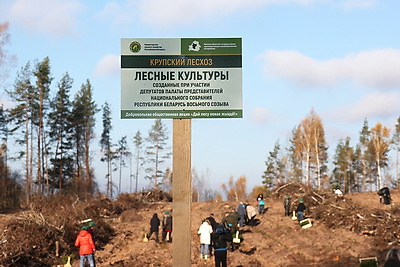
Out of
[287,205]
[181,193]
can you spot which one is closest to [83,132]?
[287,205]

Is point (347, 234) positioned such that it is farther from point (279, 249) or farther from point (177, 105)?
point (177, 105)

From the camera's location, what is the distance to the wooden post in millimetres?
7305

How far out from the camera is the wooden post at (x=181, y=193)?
7.30 m

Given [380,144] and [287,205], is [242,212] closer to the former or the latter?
[287,205]

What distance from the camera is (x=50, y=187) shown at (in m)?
56.4

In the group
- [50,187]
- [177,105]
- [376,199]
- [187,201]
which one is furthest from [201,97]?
[50,187]

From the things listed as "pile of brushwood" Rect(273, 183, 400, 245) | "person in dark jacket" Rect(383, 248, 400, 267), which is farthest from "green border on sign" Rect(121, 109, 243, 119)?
"pile of brushwood" Rect(273, 183, 400, 245)

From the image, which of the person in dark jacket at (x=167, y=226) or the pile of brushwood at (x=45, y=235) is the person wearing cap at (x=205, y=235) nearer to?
the person in dark jacket at (x=167, y=226)

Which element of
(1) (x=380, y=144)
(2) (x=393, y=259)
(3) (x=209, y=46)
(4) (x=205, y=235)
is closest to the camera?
(3) (x=209, y=46)

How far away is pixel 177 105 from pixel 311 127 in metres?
68.3

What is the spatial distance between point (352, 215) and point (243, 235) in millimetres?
5831

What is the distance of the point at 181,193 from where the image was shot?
7.38m

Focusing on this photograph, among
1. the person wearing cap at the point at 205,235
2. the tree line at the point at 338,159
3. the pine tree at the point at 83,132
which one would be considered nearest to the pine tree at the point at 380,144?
the tree line at the point at 338,159

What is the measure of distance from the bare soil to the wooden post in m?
13.1
